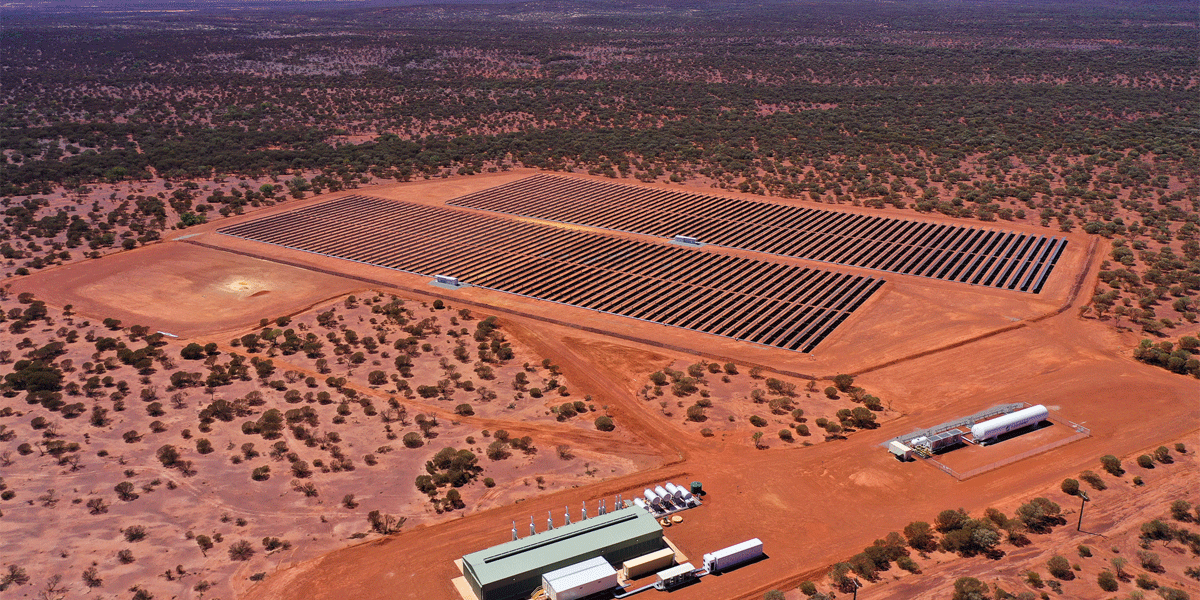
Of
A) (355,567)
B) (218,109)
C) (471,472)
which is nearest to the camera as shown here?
(355,567)

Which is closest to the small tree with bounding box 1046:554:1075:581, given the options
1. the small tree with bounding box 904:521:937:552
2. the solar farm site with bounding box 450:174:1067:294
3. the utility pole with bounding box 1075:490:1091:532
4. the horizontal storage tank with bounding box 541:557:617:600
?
the utility pole with bounding box 1075:490:1091:532

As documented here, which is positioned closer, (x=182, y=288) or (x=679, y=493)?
(x=679, y=493)

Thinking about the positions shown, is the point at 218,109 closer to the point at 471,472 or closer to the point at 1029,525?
the point at 471,472

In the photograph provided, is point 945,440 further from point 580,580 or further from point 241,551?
point 241,551

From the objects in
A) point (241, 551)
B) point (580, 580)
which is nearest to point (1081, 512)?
point (580, 580)

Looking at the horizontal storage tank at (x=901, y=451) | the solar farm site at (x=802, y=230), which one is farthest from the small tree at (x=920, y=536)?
the solar farm site at (x=802, y=230)

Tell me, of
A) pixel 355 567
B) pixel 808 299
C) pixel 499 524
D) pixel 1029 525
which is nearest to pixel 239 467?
pixel 355 567
